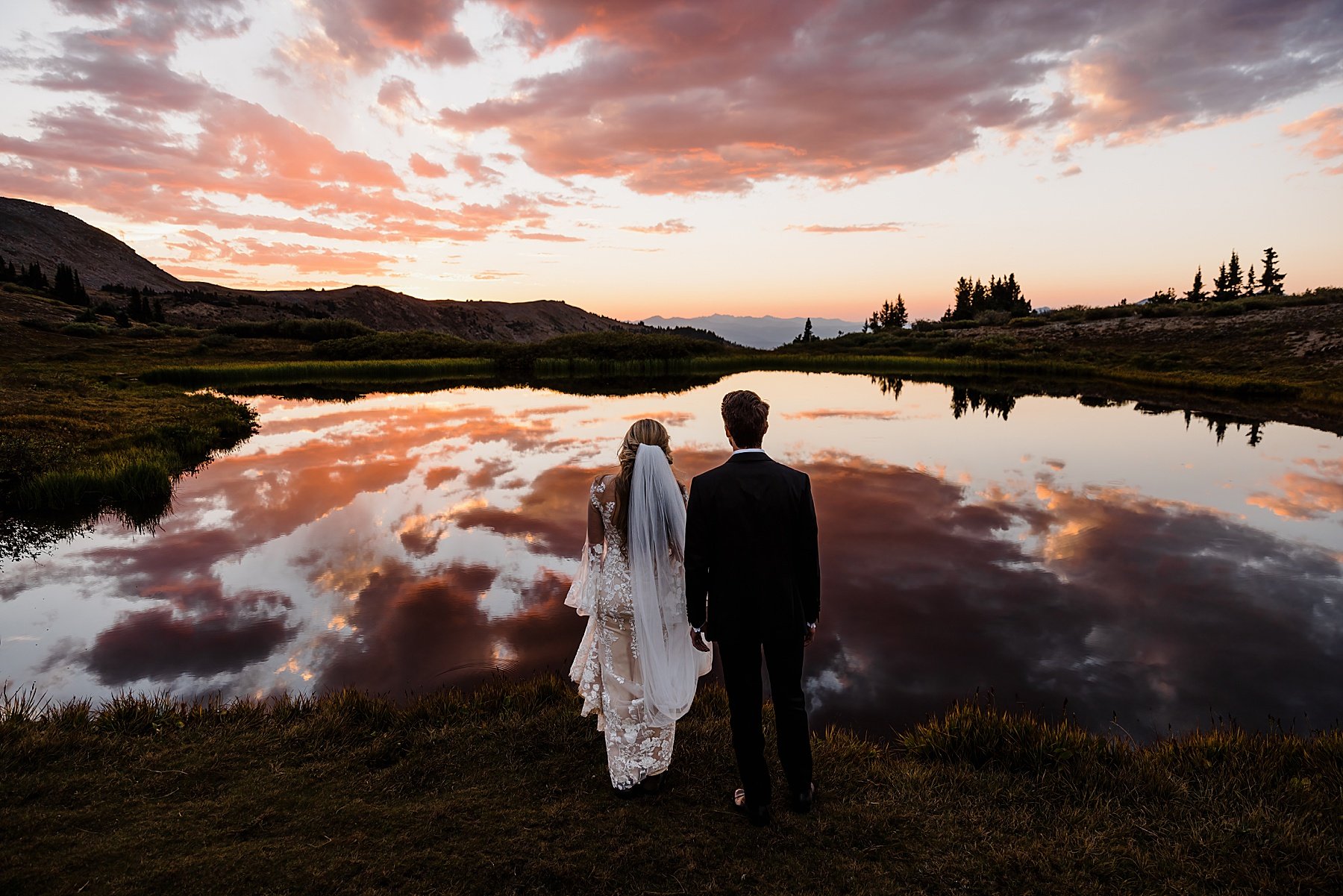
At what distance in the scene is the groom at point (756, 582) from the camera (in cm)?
432

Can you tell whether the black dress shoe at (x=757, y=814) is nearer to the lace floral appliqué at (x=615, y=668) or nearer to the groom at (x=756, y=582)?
the groom at (x=756, y=582)

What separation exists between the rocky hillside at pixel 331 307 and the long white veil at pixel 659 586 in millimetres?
107798

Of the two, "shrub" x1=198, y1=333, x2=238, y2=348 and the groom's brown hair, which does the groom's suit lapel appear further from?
"shrub" x1=198, y1=333, x2=238, y2=348

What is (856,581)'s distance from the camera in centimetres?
988

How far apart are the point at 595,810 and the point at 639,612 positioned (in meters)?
1.50

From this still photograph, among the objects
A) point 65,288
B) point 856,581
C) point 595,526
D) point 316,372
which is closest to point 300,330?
point 316,372

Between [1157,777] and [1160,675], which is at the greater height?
[1157,777]

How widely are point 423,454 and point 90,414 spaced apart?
1259 cm

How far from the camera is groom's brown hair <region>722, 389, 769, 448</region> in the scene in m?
4.37

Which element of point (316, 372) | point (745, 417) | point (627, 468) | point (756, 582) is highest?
point (316, 372)

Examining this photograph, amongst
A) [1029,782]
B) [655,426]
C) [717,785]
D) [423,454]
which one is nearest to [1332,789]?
[1029,782]

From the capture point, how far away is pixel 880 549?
11.1 m

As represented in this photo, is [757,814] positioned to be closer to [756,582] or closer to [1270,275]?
[756,582]

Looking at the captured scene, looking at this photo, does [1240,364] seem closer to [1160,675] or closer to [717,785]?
[1160,675]
